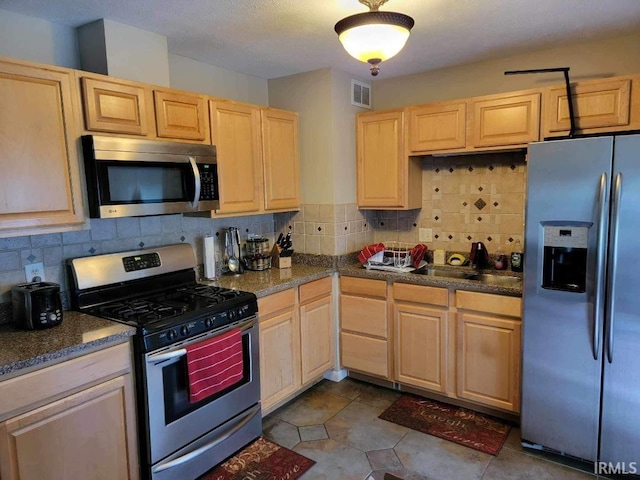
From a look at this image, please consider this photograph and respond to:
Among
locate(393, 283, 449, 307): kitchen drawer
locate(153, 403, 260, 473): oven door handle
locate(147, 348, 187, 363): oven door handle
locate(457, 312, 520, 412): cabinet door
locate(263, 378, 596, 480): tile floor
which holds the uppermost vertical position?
locate(393, 283, 449, 307): kitchen drawer

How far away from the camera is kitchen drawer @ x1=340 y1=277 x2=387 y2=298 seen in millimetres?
3195

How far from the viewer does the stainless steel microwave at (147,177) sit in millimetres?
2168

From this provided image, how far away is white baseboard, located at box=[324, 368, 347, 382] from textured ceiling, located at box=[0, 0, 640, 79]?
2.36m

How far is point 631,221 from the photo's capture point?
210 cm

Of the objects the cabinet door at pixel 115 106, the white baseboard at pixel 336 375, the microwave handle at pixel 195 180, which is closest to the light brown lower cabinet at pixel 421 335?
the white baseboard at pixel 336 375

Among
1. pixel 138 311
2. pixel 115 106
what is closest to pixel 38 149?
pixel 115 106

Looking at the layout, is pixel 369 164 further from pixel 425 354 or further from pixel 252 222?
pixel 425 354

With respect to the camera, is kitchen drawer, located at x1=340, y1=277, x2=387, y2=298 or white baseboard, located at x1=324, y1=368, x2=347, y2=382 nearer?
kitchen drawer, located at x1=340, y1=277, x2=387, y2=298

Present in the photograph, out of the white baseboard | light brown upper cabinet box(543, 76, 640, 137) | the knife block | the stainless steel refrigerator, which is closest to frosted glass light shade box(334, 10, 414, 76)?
the stainless steel refrigerator

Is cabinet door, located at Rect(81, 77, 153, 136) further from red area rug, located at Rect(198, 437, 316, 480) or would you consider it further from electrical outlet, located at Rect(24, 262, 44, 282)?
red area rug, located at Rect(198, 437, 316, 480)

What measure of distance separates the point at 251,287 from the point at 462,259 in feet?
5.51

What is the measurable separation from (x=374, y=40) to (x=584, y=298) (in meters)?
1.66

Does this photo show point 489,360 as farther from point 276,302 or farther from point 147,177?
point 147,177

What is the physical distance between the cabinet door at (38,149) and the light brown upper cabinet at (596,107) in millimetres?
2712
